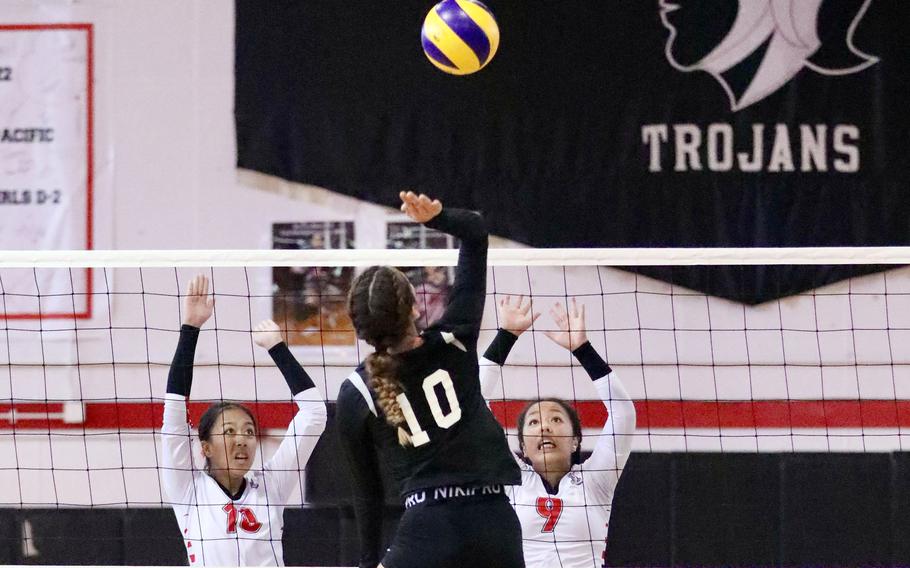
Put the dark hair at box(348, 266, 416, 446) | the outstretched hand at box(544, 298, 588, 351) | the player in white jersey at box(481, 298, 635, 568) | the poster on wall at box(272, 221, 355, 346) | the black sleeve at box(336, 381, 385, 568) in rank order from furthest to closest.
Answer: the poster on wall at box(272, 221, 355, 346) → the player in white jersey at box(481, 298, 635, 568) → the outstretched hand at box(544, 298, 588, 351) → the black sleeve at box(336, 381, 385, 568) → the dark hair at box(348, 266, 416, 446)

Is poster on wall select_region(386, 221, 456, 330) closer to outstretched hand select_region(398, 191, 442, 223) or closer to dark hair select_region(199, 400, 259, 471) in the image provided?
dark hair select_region(199, 400, 259, 471)

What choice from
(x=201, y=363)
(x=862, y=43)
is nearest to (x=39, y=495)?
(x=201, y=363)

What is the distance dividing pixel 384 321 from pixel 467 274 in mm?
278

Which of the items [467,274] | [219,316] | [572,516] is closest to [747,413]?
[572,516]

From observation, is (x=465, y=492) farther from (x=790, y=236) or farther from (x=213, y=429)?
(x=790, y=236)

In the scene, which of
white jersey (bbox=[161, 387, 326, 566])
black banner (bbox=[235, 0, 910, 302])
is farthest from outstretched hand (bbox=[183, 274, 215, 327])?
black banner (bbox=[235, 0, 910, 302])

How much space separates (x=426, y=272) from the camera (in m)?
6.41

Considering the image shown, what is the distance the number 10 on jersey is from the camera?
3035 millimetres

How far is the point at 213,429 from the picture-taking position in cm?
462

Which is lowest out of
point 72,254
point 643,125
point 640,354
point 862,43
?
point 640,354

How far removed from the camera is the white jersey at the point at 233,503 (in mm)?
4406

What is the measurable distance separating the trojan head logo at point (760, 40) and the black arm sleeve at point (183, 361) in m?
3.29

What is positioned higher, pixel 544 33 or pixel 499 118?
pixel 544 33

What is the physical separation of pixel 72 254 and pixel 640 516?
332 cm
